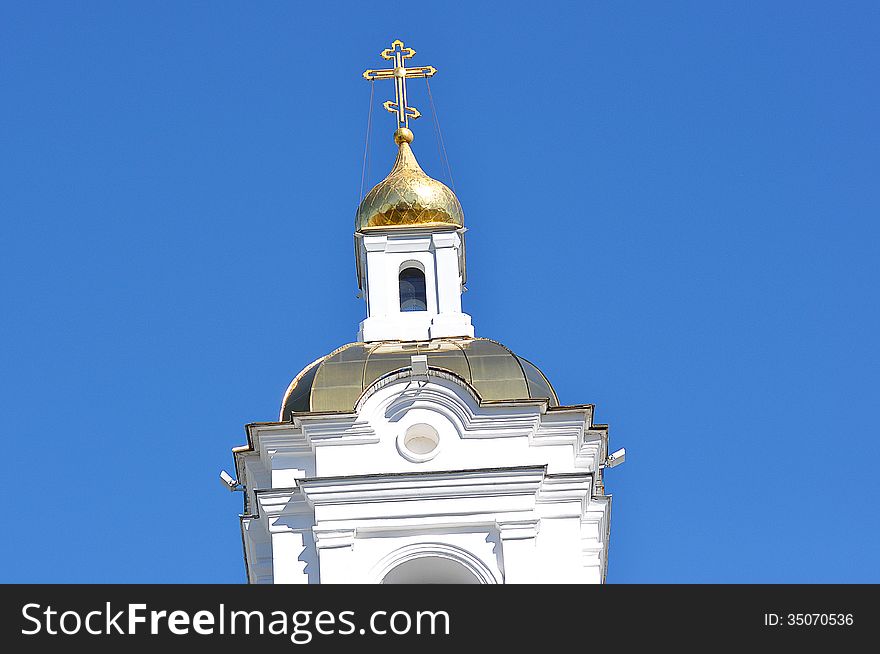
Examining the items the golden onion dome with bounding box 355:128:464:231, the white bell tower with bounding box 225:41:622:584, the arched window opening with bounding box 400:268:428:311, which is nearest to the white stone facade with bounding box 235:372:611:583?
the white bell tower with bounding box 225:41:622:584

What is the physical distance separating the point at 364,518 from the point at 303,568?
94cm

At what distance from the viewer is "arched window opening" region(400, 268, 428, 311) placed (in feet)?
102

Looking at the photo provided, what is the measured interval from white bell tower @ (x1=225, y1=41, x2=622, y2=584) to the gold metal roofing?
20 millimetres

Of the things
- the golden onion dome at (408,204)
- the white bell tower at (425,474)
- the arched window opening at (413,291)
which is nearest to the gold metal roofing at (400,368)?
the white bell tower at (425,474)

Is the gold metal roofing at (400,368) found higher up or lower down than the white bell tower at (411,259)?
lower down

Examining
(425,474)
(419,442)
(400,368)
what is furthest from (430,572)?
(400,368)

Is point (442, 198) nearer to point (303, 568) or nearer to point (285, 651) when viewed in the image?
point (303, 568)

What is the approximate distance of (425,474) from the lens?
27609mm

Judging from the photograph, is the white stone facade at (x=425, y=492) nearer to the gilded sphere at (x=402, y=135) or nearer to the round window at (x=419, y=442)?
the round window at (x=419, y=442)

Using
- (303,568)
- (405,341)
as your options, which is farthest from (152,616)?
(405,341)

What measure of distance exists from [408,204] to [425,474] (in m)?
5.18

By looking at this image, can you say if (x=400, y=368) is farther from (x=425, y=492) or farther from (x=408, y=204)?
(x=408, y=204)

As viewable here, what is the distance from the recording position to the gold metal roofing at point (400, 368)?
2825 centimetres

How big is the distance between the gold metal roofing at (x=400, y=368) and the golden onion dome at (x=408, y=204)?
2823 mm
